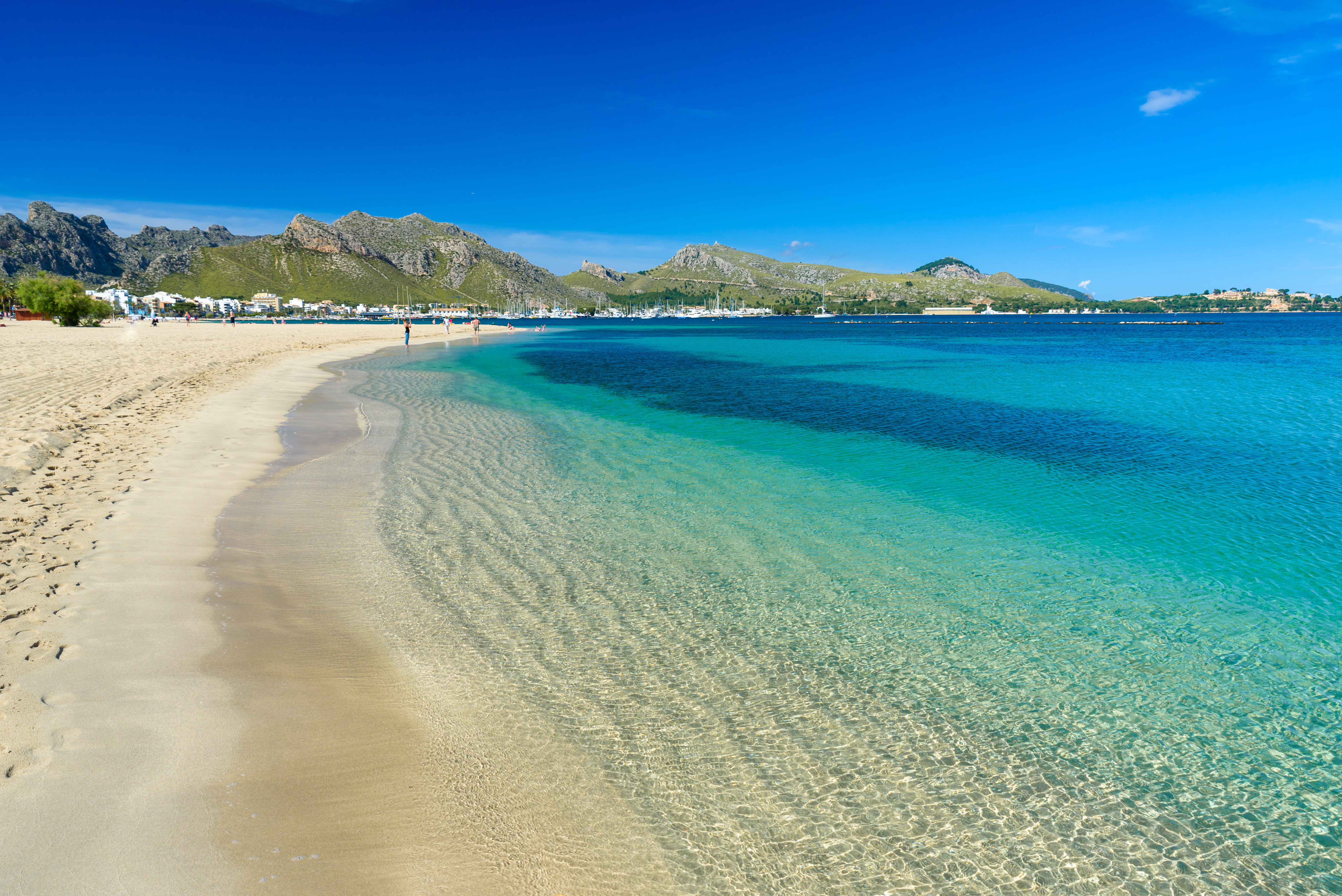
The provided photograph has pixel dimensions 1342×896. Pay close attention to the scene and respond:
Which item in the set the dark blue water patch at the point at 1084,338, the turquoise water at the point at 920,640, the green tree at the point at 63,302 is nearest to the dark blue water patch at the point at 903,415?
the turquoise water at the point at 920,640

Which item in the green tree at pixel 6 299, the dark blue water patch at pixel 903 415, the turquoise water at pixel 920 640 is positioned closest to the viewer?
the turquoise water at pixel 920 640

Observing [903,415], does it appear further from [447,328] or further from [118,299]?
[118,299]

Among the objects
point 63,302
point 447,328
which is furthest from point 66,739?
point 63,302

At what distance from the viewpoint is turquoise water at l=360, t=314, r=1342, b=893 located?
16.4 ft

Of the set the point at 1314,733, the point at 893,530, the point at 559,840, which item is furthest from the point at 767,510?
the point at 559,840

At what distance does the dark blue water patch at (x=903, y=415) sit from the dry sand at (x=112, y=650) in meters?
19.5

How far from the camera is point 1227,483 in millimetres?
16516

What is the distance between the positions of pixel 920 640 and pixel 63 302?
4372 inches

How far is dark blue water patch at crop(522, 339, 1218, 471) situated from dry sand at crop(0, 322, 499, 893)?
63.9ft

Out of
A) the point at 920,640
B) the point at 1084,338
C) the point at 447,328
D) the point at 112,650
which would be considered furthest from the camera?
the point at 1084,338

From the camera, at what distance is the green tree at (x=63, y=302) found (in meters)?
82.0

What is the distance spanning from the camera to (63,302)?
81.6 meters

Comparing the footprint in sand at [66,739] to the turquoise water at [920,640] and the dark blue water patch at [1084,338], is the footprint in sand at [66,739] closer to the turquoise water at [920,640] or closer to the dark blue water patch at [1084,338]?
the turquoise water at [920,640]

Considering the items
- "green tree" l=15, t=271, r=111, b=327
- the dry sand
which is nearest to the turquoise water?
the dry sand
